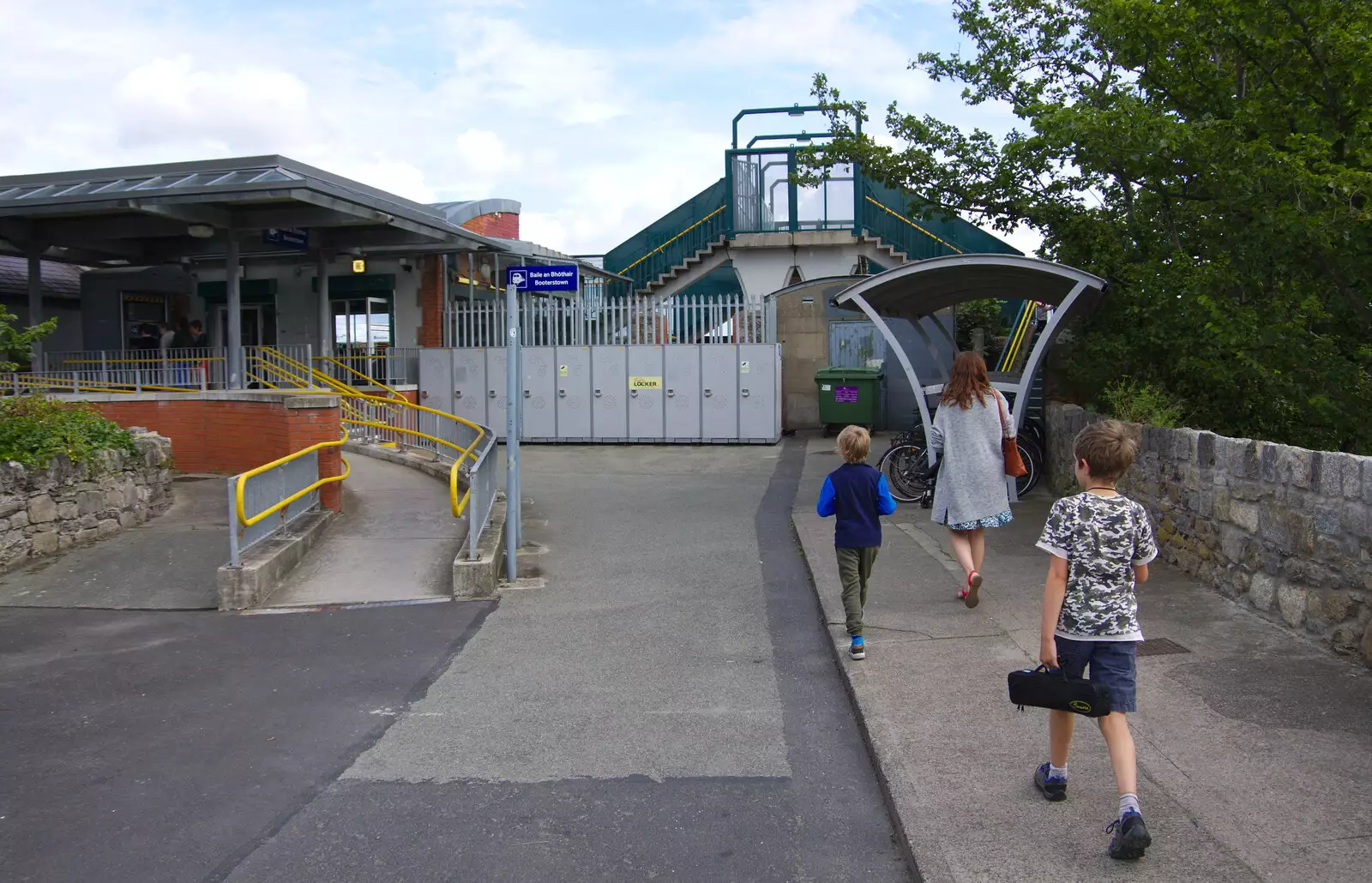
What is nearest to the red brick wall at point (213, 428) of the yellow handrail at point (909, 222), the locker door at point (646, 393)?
the locker door at point (646, 393)

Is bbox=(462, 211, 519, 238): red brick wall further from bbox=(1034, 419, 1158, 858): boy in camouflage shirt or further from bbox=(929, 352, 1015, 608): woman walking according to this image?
bbox=(1034, 419, 1158, 858): boy in camouflage shirt

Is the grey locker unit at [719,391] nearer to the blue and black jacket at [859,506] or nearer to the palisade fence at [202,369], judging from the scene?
the palisade fence at [202,369]

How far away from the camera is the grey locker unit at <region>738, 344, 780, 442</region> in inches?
746

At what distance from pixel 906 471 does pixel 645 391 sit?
7.88 metres

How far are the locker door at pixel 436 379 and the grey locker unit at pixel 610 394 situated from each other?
3.10m

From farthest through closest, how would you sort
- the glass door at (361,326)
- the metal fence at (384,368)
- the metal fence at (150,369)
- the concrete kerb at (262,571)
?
the glass door at (361,326) < the metal fence at (384,368) < the metal fence at (150,369) < the concrete kerb at (262,571)

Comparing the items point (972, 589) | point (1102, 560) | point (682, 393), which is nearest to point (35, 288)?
point (682, 393)

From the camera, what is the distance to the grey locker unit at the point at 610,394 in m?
19.6

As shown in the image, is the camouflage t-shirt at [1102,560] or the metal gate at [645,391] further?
the metal gate at [645,391]

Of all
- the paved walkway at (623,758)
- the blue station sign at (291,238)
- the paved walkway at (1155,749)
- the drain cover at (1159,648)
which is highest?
the blue station sign at (291,238)

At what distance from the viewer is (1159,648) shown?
598 cm

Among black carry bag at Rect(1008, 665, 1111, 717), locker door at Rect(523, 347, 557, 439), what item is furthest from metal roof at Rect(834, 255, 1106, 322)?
locker door at Rect(523, 347, 557, 439)

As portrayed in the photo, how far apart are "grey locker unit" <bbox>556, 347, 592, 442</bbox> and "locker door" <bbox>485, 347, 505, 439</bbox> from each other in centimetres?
135

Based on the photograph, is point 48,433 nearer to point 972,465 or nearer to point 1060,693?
point 972,465
